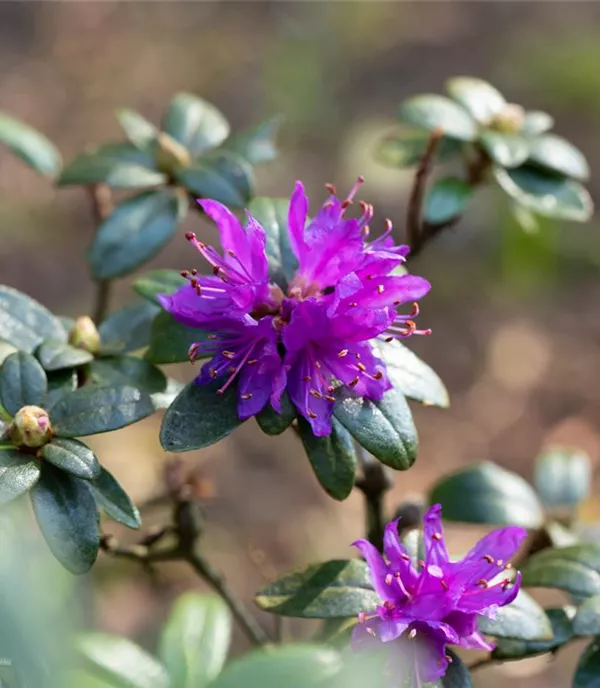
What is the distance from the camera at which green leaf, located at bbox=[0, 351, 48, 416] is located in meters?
1.00

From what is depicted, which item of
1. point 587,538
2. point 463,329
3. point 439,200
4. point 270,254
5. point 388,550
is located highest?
point 270,254

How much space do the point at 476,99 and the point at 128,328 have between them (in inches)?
25.9

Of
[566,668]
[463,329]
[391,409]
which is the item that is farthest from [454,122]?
[463,329]

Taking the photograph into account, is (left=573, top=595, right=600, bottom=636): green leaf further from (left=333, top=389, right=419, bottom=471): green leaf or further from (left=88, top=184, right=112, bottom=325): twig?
(left=88, top=184, right=112, bottom=325): twig

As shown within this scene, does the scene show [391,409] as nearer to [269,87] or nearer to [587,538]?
[587,538]

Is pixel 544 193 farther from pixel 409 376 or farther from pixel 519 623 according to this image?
pixel 519 623

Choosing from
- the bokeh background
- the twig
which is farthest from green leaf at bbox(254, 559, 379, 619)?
the bokeh background

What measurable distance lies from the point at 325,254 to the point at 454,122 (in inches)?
20.6

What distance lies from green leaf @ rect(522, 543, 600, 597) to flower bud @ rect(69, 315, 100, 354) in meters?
0.58

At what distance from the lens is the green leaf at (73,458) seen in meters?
0.93

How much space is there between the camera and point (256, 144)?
1419 millimetres

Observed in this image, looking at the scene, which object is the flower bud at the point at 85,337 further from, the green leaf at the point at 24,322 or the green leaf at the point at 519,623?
the green leaf at the point at 519,623

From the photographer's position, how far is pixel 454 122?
4.66ft

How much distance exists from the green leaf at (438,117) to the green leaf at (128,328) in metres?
0.48
